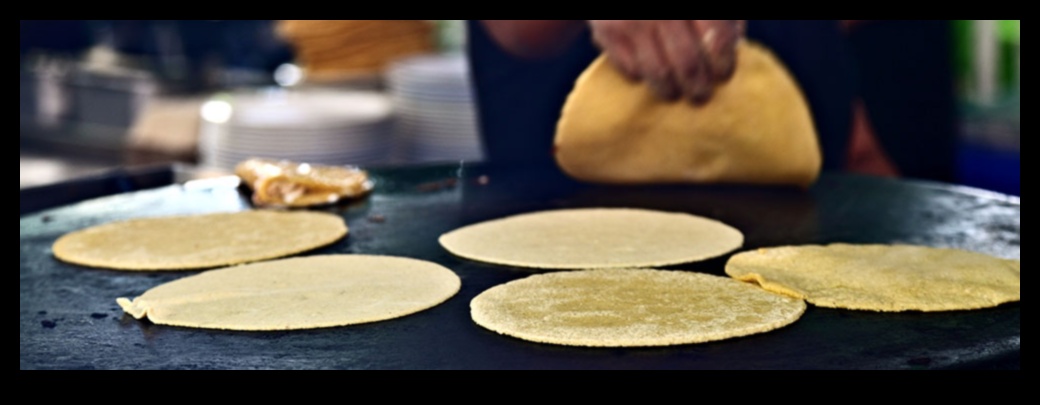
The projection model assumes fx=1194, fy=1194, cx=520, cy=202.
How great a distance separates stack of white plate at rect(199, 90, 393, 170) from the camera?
4.41 metres

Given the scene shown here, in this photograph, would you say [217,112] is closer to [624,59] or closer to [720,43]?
[624,59]

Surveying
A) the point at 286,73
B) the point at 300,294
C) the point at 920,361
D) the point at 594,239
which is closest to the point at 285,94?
the point at 286,73

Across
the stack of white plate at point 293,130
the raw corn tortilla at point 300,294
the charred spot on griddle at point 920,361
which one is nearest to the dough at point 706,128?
the raw corn tortilla at point 300,294

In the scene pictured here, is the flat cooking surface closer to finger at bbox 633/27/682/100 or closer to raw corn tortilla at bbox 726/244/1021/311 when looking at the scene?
raw corn tortilla at bbox 726/244/1021/311

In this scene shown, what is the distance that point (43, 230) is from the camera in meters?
2.76

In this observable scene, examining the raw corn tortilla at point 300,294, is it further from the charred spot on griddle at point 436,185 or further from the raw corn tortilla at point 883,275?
the charred spot on griddle at point 436,185

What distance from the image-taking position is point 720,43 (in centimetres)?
291

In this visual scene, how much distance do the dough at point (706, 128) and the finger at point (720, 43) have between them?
0.04m

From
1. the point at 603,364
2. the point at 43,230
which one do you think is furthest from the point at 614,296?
the point at 43,230

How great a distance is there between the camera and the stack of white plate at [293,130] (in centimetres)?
441
